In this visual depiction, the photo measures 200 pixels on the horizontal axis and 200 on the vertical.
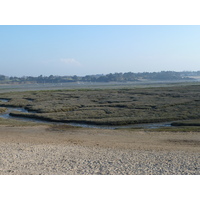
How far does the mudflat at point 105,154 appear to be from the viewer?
16.0 meters

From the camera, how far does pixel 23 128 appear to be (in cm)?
3412

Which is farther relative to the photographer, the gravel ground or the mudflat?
the mudflat

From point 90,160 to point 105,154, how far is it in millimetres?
1957

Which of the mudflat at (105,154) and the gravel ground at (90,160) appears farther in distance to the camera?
the mudflat at (105,154)

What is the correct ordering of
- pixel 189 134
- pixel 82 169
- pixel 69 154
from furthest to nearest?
pixel 189 134 < pixel 69 154 < pixel 82 169

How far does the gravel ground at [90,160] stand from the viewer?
1568 centimetres

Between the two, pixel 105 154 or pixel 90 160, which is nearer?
pixel 90 160

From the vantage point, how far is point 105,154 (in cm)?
1980

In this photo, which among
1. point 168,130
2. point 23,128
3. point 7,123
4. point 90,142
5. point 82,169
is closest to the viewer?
point 82,169

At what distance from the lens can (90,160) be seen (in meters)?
18.1

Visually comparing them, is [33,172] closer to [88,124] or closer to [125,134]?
[125,134]

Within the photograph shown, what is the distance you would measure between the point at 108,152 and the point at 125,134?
9.55m

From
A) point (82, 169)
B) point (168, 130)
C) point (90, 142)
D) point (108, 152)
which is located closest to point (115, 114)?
point (168, 130)

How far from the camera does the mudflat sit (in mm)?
16016
